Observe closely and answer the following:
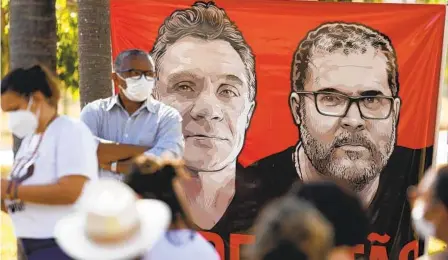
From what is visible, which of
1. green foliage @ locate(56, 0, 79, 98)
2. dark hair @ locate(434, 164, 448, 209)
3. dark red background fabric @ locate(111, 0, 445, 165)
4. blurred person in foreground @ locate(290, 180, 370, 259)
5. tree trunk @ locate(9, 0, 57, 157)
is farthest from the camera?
green foliage @ locate(56, 0, 79, 98)

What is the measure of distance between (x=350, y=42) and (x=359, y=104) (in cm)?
42

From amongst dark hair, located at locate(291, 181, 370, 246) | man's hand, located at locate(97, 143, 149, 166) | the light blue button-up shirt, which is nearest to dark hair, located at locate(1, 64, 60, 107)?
man's hand, located at locate(97, 143, 149, 166)

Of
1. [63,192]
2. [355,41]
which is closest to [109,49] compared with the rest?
[355,41]

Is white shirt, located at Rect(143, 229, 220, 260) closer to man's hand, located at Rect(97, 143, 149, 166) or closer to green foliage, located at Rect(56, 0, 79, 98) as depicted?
A: man's hand, located at Rect(97, 143, 149, 166)

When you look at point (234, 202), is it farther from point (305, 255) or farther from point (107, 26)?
point (305, 255)

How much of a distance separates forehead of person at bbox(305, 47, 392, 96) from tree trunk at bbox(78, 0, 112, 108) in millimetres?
1424

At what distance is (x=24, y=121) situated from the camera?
314cm

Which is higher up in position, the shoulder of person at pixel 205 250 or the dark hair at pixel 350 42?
the dark hair at pixel 350 42

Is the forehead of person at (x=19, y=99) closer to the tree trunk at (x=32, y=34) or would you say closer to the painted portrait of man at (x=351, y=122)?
the tree trunk at (x=32, y=34)

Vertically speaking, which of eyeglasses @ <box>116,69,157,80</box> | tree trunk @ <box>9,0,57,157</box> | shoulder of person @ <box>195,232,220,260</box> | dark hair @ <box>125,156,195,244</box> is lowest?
shoulder of person @ <box>195,232,220,260</box>

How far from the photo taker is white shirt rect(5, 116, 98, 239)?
302cm

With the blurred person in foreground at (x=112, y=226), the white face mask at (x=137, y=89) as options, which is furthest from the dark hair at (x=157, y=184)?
the white face mask at (x=137, y=89)

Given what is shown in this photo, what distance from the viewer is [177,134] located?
3.97 metres

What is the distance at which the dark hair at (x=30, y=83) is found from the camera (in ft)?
10.4
